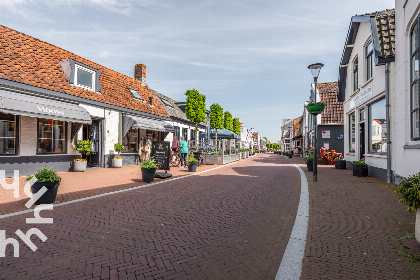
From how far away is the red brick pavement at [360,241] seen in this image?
2.81 meters

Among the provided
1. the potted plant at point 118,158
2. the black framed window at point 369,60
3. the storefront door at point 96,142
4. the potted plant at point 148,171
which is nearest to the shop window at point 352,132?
the black framed window at point 369,60

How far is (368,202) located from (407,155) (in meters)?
3.05

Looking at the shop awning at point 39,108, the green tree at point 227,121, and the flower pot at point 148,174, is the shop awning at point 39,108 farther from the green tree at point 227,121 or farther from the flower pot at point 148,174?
the green tree at point 227,121

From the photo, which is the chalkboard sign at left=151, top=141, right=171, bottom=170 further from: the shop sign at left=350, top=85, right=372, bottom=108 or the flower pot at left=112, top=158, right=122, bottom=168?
the shop sign at left=350, top=85, right=372, bottom=108

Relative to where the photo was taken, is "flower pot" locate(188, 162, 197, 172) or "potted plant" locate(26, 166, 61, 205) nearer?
"potted plant" locate(26, 166, 61, 205)

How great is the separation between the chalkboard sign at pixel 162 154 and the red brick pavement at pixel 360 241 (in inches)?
237

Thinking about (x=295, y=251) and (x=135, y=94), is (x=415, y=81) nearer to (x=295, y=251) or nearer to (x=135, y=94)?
(x=295, y=251)

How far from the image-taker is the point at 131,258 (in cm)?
315

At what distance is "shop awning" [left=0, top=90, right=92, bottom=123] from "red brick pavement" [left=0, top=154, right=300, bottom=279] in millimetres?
5464

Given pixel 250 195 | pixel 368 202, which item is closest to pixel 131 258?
pixel 250 195

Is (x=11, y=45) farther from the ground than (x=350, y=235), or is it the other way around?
(x=11, y=45)

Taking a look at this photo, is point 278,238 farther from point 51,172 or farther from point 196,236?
point 51,172

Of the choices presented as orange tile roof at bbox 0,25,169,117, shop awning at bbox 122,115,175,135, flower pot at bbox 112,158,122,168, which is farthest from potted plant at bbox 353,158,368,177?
orange tile roof at bbox 0,25,169,117

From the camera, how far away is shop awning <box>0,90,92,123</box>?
29.0ft
